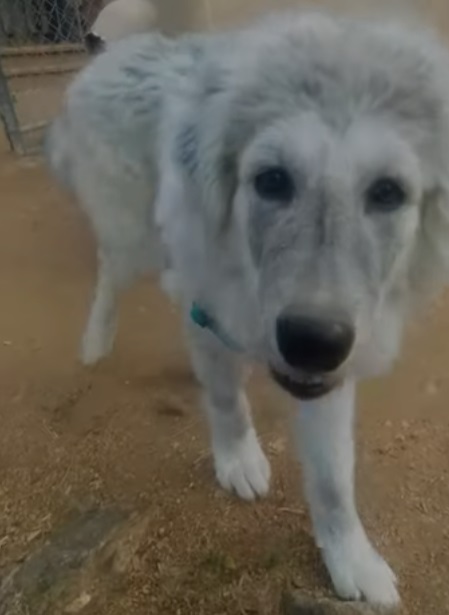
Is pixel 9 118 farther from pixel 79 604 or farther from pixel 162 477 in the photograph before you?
pixel 79 604

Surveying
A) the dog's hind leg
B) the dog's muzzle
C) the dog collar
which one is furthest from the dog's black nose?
the dog's hind leg

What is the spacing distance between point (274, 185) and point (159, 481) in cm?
115

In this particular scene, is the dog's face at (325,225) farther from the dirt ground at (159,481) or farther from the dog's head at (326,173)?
the dirt ground at (159,481)

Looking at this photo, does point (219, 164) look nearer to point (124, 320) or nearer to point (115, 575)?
point (115, 575)

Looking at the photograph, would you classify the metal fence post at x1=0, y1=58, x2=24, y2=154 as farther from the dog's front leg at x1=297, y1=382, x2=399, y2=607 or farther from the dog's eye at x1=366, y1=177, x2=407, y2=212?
the dog's eye at x1=366, y1=177, x2=407, y2=212

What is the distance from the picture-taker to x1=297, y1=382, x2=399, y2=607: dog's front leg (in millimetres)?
2236

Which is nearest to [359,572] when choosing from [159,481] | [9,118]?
[159,481]

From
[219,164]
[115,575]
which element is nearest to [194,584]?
[115,575]

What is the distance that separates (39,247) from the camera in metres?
3.77

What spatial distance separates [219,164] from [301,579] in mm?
1000

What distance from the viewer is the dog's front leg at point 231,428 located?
2.45m

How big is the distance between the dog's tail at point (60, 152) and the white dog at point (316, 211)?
68 centimetres

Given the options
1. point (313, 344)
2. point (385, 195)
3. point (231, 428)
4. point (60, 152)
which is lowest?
point (231, 428)

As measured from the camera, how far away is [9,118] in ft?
14.5
